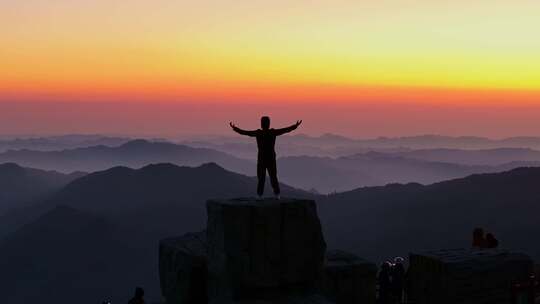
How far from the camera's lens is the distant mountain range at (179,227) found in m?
69.2

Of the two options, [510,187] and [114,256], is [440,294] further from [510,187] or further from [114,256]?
[510,187]

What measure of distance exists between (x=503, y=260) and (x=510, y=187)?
74678 mm

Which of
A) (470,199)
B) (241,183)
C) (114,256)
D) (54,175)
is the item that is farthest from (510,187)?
(54,175)

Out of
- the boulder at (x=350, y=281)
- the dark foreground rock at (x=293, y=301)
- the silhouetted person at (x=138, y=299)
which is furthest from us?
the boulder at (x=350, y=281)

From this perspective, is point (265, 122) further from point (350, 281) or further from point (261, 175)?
point (350, 281)

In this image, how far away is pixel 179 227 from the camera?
281 ft

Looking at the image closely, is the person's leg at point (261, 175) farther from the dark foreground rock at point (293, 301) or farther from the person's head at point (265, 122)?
the dark foreground rock at point (293, 301)

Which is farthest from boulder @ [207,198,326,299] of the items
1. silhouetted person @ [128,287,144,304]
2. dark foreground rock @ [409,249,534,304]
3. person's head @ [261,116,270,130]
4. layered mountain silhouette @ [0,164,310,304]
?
layered mountain silhouette @ [0,164,310,304]

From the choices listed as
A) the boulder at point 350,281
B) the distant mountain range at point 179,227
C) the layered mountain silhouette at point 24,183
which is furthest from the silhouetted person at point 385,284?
the layered mountain silhouette at point 24,183

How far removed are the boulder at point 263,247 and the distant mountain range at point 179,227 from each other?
2019 inches

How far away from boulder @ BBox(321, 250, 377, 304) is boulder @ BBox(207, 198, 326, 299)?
200cm

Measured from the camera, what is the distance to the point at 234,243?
11.2 m

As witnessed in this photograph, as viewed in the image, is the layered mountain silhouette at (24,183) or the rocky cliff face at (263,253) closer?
the rocky cliff face at (263,253)

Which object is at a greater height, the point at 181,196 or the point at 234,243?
the point at 234,243
